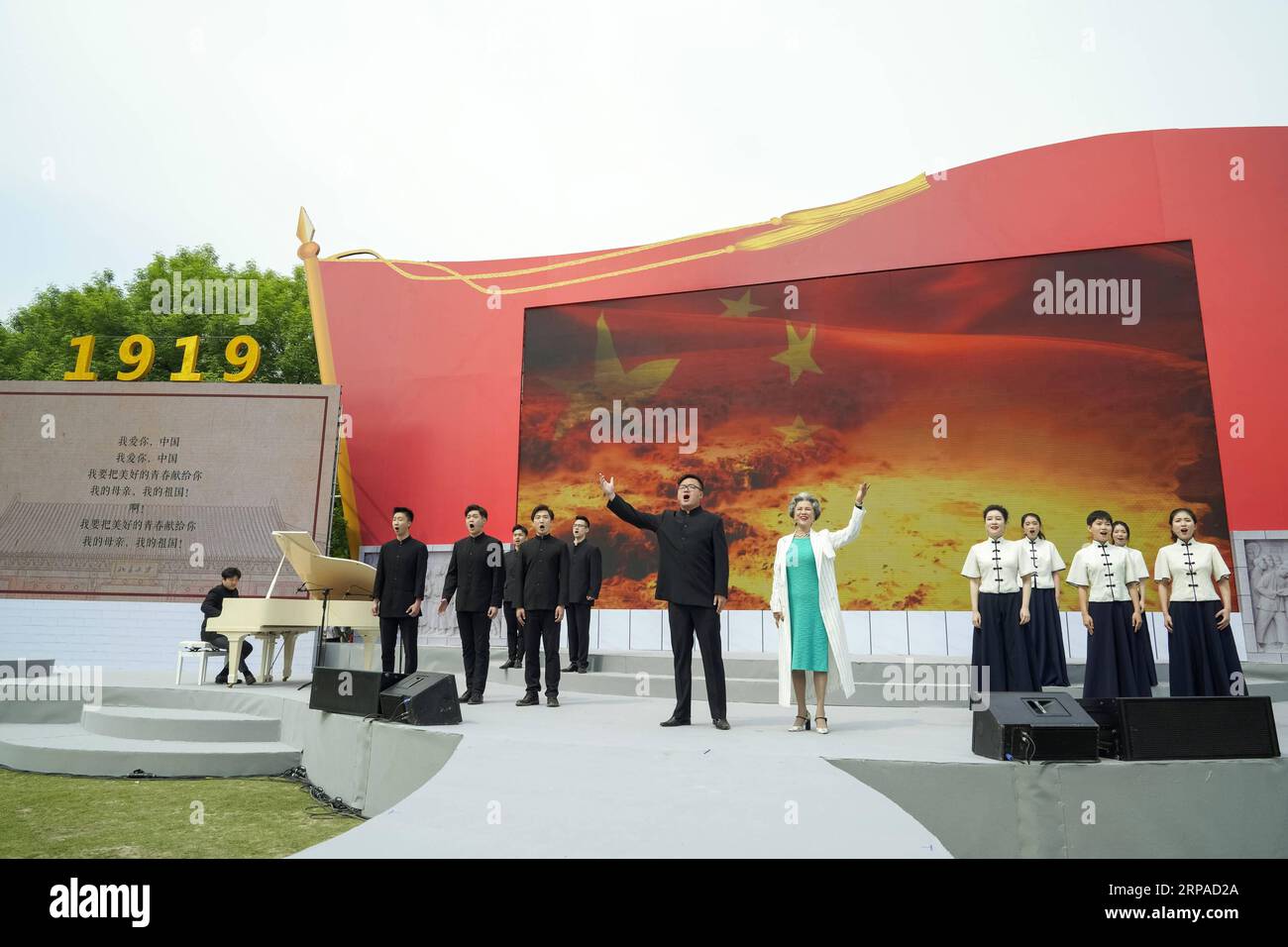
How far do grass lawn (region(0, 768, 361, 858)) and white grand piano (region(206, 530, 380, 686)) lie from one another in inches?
69.6

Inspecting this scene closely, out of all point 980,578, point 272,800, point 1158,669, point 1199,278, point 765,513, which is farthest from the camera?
point 765,513

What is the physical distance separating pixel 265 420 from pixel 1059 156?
1078cm

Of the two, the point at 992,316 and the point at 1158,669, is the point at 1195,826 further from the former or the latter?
the point at 992,316

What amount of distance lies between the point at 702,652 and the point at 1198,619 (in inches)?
134

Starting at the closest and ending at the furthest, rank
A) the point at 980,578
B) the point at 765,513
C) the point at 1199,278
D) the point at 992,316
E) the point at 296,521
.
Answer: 1. the point at 980,578
2. the point at 1199,278
3. the point at 992,316
4. the point at 765,513
5. the point at 296,521

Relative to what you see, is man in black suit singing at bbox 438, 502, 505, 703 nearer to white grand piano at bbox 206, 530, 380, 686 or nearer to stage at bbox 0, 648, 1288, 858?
white grand piano at bbox 206, 530, 380, 686

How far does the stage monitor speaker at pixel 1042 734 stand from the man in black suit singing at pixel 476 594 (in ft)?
12.1

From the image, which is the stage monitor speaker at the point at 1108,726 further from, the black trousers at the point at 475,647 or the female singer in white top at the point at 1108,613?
the black trousers at the point at 475,647

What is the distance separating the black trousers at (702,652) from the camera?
5.06 meters

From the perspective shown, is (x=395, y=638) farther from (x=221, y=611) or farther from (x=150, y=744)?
(x=221, y=611)

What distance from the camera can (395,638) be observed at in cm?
693

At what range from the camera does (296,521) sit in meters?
12.0

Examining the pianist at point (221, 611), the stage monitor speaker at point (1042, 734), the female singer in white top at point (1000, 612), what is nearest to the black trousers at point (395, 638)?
the pianist at point (221, 611)
